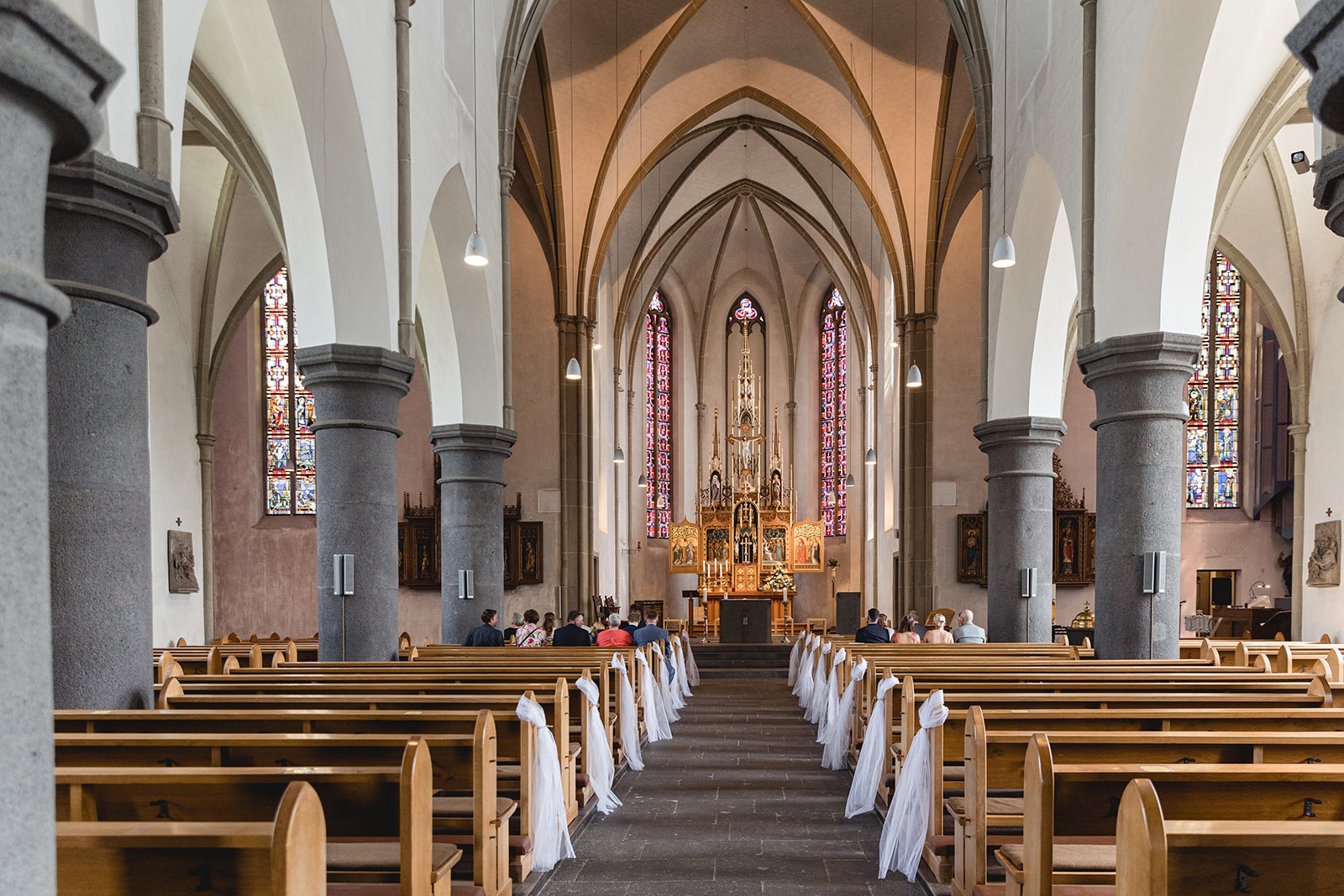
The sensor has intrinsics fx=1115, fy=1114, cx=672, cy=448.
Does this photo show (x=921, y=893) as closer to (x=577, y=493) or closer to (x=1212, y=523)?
(x=577, y=493)

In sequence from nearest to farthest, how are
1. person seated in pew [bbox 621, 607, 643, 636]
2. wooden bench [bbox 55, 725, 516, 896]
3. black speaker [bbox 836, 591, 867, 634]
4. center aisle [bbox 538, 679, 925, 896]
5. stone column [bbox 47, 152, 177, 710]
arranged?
wooden bench [bbox 55, 725, 516, 896] < stone column [bbox 47, 152, 177, 710] < center aisle [bbox 538, 679, 925, 896] < person seated in pew [bbox 621, 607, 643, 636] < black speaker [bbox 836, 591, 867, 634]

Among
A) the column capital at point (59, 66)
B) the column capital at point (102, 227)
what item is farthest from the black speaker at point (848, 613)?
the column capital at point (59, 66)

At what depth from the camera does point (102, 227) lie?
5.23 metres

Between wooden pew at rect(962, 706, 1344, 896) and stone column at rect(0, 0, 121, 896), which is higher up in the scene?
stone column at rect(0, 0, 121, 896)

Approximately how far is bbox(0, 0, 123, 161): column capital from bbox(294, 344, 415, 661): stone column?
8146mm

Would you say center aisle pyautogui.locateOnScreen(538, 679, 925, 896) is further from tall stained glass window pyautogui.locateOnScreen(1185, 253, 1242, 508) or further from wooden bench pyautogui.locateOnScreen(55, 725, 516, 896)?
tall stained glass window pyautogui.locateOnScreen(1185, 253, 1242, 508)

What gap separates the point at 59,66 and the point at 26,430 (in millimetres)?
624

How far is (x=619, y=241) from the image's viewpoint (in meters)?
25.5

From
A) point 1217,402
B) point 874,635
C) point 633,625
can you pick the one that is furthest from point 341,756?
point 1217,402

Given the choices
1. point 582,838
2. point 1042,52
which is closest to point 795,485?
point 1042,52

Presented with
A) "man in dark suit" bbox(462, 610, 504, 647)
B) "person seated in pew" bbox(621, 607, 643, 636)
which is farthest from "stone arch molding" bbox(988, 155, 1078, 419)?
"man in dark suit" bbox(462, 610, 504, 647)

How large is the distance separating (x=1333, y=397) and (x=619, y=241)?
47.8 ft

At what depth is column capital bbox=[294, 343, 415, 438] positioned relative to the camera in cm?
1010

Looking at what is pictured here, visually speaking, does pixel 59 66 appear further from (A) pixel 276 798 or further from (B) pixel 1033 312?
(B) pixel 1033 312
